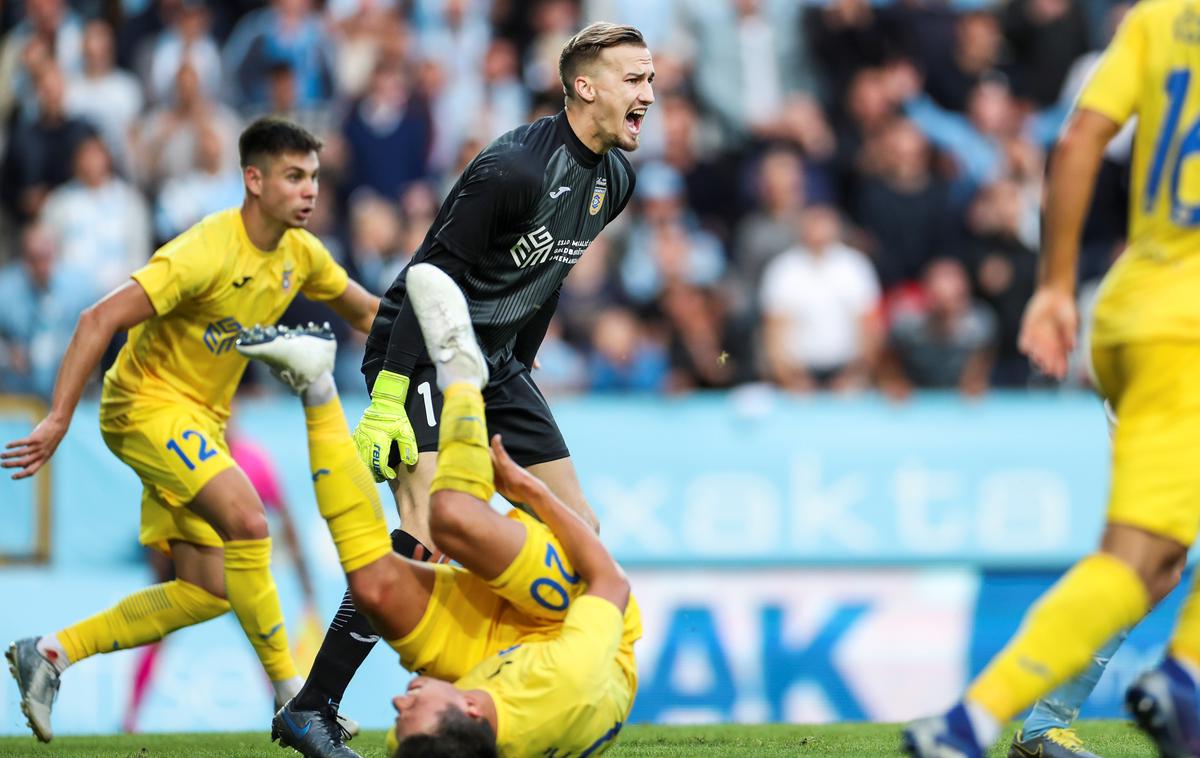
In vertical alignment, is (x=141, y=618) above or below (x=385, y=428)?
below

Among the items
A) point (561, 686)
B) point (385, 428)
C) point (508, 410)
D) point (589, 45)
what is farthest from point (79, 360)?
point (561, 686)

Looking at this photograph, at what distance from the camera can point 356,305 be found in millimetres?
7668

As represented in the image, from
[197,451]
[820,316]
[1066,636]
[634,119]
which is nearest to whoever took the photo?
[1066,636]

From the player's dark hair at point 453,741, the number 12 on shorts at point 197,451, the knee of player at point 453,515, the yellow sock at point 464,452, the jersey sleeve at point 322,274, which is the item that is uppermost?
the jersey sleeve at point 322,274

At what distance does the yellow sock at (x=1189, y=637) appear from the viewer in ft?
15.2

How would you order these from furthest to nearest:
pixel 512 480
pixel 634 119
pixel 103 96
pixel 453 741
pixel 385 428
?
pixel 103 96, pixel 634 119, pixel 385 428, pixel 512 480, pixel 453 741

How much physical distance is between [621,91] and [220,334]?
2.21 m

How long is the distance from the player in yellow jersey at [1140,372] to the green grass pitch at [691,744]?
2.19 meters

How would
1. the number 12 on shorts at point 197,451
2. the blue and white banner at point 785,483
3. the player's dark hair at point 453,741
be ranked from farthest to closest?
the blue and white banner at point 785,483 → the number 12 on shorts at point 197,451 → the player's dark hair at point 453,741

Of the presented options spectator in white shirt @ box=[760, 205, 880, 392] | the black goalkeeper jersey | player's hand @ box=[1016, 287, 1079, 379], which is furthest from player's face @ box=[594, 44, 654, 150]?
spectator in white shirt @ box=[760, 205, 880, 392]

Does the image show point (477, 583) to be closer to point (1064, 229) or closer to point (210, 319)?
point (1064, 229)

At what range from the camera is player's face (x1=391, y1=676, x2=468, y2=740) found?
192 inches

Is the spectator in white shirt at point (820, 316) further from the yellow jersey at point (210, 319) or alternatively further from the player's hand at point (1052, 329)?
the player's hand at point (1052, 329)

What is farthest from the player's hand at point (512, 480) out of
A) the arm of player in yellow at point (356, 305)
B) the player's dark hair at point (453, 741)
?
the arm of player in yellow at point (356, 305)
